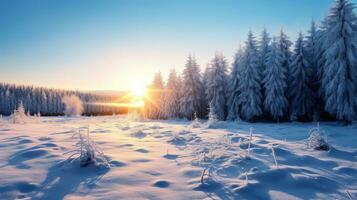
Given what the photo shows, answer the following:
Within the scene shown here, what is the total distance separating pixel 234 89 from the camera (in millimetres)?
33531

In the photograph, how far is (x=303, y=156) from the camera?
21.7ft

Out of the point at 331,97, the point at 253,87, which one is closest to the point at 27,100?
the point at 253,87

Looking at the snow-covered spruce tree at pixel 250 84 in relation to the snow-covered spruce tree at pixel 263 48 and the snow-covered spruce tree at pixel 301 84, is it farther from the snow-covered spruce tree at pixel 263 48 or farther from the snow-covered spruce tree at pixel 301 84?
the snow-covered spruce tree at pixel 301 84

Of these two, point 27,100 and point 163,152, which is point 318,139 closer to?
point 163,152

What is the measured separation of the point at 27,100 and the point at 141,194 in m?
106

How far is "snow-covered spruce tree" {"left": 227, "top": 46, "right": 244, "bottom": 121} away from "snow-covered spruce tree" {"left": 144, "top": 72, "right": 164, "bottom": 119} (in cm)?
1812

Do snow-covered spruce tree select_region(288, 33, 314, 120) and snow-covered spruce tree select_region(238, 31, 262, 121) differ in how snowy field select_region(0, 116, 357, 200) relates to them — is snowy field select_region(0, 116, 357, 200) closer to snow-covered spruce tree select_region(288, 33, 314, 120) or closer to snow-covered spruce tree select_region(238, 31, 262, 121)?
snow-covered spruce tree select_region(288, 33, 314, 120)

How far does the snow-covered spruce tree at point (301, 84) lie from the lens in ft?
93.3

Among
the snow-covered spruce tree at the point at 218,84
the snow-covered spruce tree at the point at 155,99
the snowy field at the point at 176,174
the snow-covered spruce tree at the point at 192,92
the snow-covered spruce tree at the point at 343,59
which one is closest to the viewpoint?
the snowy field at the point at 176,174

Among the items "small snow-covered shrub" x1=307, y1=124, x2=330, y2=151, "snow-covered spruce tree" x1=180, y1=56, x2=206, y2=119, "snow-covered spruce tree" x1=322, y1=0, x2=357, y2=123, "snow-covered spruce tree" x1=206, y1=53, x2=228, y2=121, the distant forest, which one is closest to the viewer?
"small snow-covered shrub" x1=307, y1=124, x2=330, y2=151

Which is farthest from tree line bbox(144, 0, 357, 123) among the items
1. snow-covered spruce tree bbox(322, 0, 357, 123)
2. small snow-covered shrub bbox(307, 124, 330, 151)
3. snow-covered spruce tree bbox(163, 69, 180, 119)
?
small snow-covered shrub bbox(307, 124, 330, 151)

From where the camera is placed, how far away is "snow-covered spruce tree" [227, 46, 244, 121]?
3288cm

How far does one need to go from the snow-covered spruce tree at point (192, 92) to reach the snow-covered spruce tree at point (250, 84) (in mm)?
8712

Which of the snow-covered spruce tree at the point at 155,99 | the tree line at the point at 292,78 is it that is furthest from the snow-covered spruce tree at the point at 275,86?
the snow-covered spruce tree at the point at 155,99
